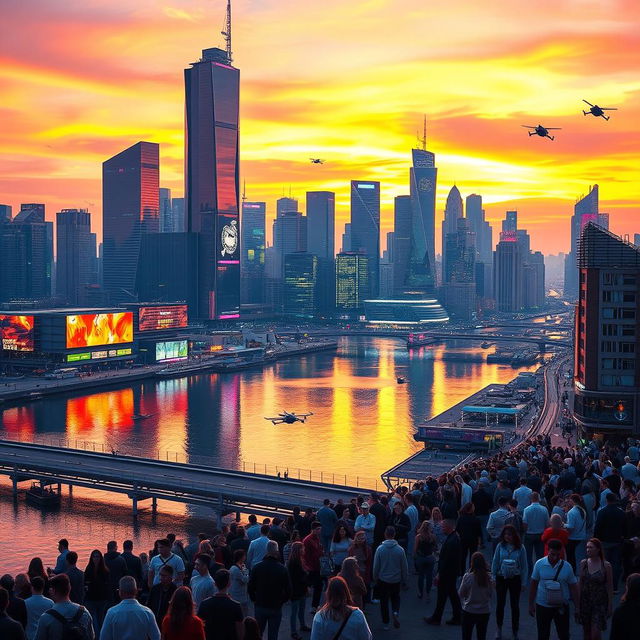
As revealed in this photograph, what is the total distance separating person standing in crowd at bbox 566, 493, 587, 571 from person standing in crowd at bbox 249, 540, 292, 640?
150 inches

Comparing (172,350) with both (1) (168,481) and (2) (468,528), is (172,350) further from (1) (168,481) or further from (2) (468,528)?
(2) (468,528)

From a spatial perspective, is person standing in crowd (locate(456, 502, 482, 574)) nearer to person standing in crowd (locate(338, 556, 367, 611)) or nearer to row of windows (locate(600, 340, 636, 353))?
person standing in crowd (locate(338, 556, 367, 611))

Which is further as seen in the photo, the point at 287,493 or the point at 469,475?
the point at 287,493

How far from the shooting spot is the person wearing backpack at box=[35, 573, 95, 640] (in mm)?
7074

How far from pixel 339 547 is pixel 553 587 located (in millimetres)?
2862

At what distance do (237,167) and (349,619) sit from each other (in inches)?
7616

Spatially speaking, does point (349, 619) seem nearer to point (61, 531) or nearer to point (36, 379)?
point (61, 531)

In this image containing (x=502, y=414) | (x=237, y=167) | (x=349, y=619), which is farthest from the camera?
(x=237, y=167)

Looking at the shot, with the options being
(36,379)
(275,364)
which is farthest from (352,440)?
(275,364)

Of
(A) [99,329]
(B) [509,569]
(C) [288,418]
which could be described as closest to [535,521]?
(B) [509,569]

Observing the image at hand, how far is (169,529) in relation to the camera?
36.2 metres

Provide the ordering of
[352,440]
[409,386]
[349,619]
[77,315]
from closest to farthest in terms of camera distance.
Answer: [349,619] → [352,440] → [409,386] → [77,315]

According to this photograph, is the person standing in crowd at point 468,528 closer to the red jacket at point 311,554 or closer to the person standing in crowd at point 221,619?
the red jacket at point 311,554

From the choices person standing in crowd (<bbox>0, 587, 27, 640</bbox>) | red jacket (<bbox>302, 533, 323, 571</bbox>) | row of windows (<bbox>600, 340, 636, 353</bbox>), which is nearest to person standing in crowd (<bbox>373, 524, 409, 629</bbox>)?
red jacket (<bbox>302, 533, 323, 571</bbox>)
